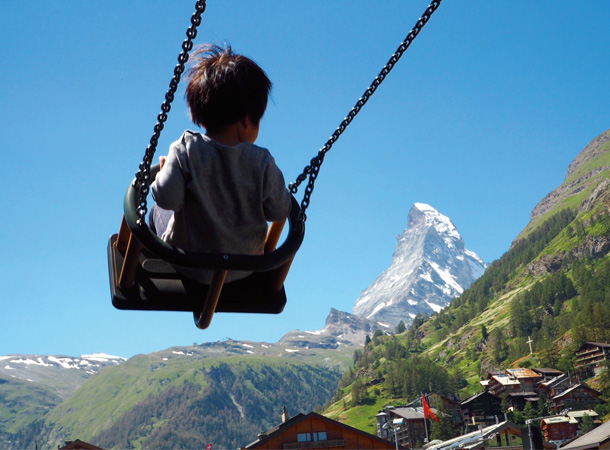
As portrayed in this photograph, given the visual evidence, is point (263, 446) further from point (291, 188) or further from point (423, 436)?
point (423, 436)

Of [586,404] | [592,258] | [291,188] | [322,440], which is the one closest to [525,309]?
[592,258]

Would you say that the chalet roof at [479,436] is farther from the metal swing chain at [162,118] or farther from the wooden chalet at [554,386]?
the metal swing chain at [162,118]

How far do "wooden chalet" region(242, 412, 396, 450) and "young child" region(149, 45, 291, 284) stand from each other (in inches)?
1923

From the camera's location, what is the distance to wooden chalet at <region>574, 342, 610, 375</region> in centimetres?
12238

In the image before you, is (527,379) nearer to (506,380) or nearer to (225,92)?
(506,380)

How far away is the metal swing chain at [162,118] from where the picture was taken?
3.35 meters

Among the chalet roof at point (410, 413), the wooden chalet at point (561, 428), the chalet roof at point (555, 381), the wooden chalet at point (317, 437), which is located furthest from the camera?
the chalet roof at point (555, 381)

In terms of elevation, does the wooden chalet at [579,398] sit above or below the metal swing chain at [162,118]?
above

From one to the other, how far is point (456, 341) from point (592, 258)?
38640 mm

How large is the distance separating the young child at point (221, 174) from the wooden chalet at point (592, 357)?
12597 cm

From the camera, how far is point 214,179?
3.55 metres

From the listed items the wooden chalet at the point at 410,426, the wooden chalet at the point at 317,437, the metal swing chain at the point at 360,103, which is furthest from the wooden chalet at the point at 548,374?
the metal swing chain at the point at 360,103

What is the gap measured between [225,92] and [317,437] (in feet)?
164

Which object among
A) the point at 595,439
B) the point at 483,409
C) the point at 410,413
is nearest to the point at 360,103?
the point at 595,439
